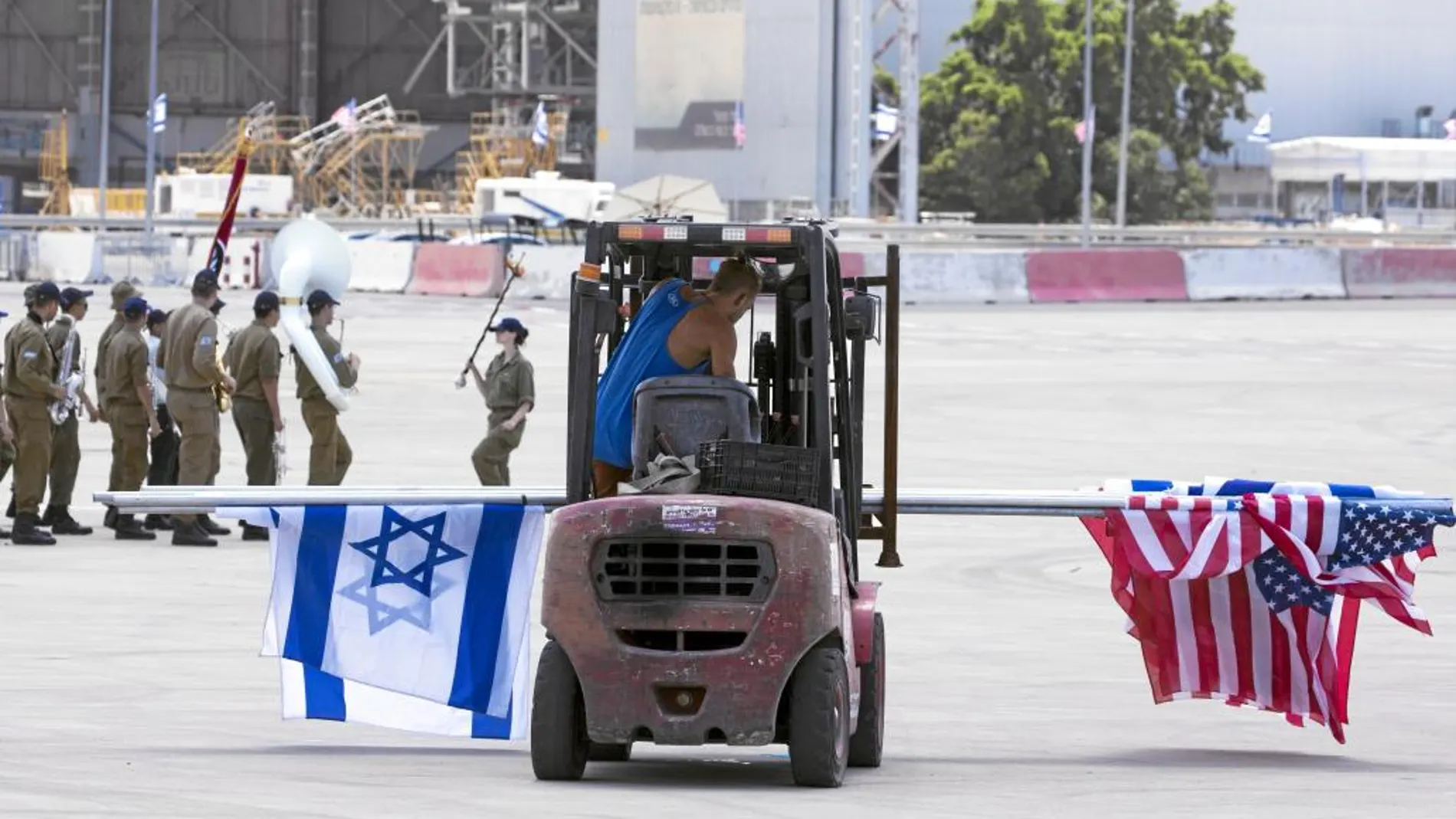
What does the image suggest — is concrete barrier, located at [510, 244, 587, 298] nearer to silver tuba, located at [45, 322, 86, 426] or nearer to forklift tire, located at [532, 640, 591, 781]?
silver tuba, located at [45, 322, 86, 426]

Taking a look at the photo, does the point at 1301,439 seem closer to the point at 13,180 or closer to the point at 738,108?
the point at 738,108

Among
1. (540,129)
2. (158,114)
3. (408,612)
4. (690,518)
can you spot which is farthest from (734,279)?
(540,129)

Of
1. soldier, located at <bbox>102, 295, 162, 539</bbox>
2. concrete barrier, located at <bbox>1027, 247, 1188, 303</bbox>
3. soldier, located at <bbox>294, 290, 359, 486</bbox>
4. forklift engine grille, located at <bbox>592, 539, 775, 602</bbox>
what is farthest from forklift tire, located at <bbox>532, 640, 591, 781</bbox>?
concrete barrier, located at <bbox>1027, 247, 1188, 303</bbox>

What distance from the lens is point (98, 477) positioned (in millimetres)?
21516

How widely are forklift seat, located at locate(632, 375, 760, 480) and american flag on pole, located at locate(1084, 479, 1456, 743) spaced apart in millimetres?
2051

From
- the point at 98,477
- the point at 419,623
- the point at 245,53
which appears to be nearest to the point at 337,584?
the point at 419,623

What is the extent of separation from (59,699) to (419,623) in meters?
1.78

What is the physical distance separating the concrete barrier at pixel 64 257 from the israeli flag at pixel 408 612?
4459 centimetres

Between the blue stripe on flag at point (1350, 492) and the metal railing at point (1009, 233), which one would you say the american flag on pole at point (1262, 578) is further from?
the metal railing at point (1009, 233)

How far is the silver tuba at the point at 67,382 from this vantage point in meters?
17.1

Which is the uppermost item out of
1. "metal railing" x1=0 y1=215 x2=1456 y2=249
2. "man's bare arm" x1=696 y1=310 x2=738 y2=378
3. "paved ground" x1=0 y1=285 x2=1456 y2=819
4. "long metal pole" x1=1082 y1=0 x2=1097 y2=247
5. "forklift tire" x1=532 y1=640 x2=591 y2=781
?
"long metal pole" x1=1082 y1=0 x2=1097 y2=247

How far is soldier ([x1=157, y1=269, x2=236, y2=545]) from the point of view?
1730 centimetres

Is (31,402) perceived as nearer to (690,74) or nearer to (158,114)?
(158,114)

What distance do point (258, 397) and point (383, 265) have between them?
113 feet
